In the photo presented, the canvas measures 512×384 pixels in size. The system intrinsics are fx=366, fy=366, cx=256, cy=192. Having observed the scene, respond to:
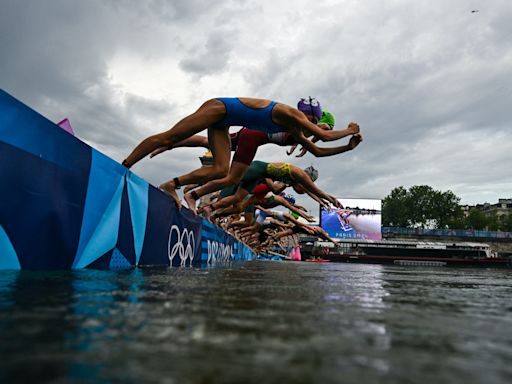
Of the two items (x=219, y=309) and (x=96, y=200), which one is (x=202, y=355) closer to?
(x=219, y=309)

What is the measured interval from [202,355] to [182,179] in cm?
405

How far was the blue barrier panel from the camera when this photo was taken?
1.98m

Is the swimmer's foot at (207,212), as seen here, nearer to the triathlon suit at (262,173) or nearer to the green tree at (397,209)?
the triathlon suit at (262,173)

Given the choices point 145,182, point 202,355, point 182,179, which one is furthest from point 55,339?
point 182,179

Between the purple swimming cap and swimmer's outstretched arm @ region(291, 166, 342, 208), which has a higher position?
the purple swimming cap

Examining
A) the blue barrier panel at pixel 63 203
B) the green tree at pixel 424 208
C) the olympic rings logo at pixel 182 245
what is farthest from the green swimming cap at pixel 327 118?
the green tree at pixel 424 208

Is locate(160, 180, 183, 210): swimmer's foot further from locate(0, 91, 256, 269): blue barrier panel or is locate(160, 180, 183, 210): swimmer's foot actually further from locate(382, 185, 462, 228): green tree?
locate(382, 185, 462, 228): green tree

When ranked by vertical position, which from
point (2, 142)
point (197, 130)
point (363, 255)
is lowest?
point (363, 255)

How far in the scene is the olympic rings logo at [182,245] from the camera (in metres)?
4.48

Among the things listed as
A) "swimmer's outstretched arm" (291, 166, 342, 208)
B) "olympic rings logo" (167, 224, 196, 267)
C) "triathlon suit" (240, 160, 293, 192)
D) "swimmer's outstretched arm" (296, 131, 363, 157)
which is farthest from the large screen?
"swimmer's outstretched arm" (296, 131, 363, 157)

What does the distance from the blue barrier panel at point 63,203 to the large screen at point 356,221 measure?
34525 millimetres

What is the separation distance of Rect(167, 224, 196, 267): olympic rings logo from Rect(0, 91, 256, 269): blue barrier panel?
0.64m

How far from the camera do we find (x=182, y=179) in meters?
4.52

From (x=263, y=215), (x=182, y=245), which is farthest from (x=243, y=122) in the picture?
(x=263, y=215)
